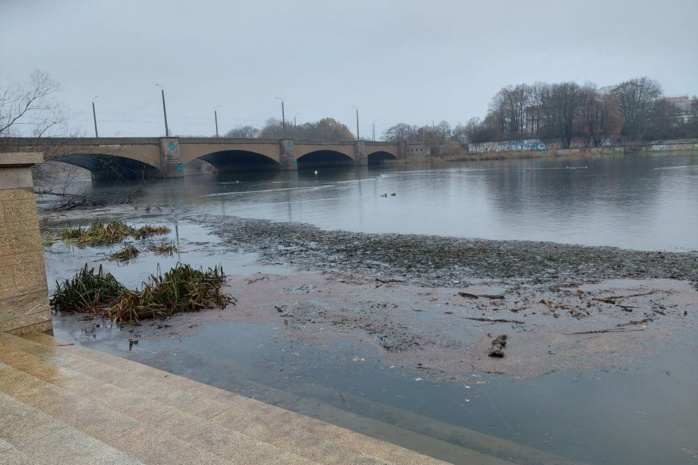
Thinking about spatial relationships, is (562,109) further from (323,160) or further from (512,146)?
(323,160)

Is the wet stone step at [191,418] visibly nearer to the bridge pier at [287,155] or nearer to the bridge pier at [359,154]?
the bridge pier at [287,155]

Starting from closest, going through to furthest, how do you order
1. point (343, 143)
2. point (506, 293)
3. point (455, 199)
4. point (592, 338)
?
point (592, 338) < point (506, 293) < point (455, 199) < point (343, 143)

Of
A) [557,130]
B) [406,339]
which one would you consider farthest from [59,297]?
[557,130]

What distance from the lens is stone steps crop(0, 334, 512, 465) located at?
2750 mm

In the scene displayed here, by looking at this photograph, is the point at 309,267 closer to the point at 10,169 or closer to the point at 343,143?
the point at 10,169

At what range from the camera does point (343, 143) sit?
8538cm

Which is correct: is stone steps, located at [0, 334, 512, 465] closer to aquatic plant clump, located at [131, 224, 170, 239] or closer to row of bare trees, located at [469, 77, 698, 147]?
aquatic plant clump, located at [131, 224, 170, 239]

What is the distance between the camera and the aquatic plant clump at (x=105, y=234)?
15.6 meters

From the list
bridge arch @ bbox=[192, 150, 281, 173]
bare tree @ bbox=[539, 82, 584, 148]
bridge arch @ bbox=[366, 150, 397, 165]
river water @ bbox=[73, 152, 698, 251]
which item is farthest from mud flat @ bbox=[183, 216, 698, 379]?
bare tree @ bbox=[539, 82, 584, 148]

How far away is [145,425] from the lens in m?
3.16

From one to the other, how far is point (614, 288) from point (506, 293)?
1.79 meters

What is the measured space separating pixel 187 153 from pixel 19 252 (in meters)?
57.7

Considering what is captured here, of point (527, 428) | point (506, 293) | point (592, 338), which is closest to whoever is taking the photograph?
point (527, 428)

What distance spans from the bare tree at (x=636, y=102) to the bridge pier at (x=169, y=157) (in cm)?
8983
